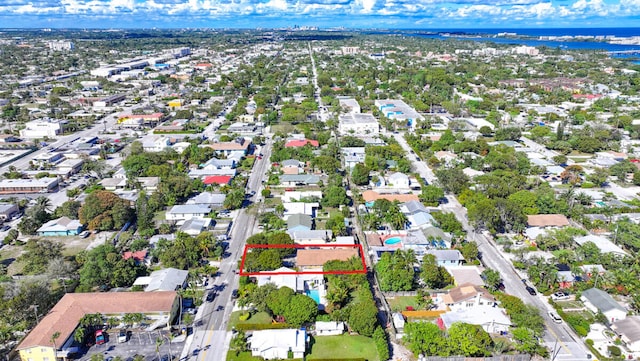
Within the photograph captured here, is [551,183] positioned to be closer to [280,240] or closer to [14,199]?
[280,240]

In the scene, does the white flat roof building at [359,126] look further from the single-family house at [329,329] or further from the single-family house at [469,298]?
the single-family house at [329,329]

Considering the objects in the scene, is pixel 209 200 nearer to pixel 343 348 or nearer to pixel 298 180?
pixel 298 180

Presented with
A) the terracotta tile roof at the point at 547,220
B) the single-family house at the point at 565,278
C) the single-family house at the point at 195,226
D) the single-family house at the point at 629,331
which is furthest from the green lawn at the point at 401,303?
the single-family house at the point at 195,226

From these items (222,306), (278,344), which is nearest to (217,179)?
(222,306)

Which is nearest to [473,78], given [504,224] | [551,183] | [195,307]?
[551,183]

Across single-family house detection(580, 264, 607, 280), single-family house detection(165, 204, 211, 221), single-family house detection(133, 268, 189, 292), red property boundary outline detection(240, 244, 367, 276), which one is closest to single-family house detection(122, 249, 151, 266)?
single-family house detection(133, 268, 189, 292)

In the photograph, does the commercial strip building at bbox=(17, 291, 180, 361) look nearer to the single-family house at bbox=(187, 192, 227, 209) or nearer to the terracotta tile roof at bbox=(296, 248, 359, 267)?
the terracotta tile roof at bbox=(296, 248, 359, 267)
